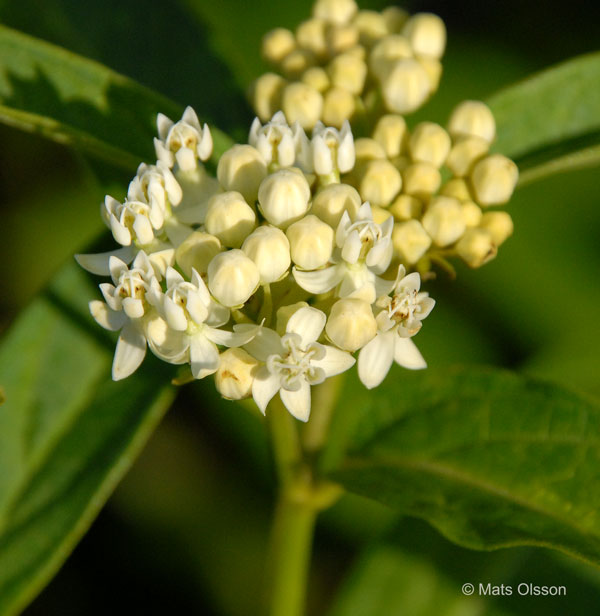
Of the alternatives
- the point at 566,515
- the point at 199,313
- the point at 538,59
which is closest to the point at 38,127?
the point at 199,313

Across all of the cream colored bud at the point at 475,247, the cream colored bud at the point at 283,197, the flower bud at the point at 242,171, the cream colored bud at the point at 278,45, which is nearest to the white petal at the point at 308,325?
the cream colored bud at the point at 283,197

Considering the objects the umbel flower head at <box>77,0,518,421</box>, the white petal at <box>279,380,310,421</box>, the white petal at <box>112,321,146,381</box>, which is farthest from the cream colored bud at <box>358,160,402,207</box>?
the white petal at <box>112,321,146,381</box>

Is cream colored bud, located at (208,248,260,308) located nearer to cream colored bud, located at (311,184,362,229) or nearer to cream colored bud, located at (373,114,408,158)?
cream colored bud, located at (311,184,362,229)

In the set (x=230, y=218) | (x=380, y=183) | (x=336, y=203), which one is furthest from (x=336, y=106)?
(x=230, y=218)

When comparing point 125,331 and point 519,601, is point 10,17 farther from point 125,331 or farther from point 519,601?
point 519,601

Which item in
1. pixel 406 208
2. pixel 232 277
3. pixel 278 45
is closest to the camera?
pixel 232 277

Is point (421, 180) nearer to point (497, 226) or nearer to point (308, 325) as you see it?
point (497, 226)

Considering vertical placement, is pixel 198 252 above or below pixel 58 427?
above
